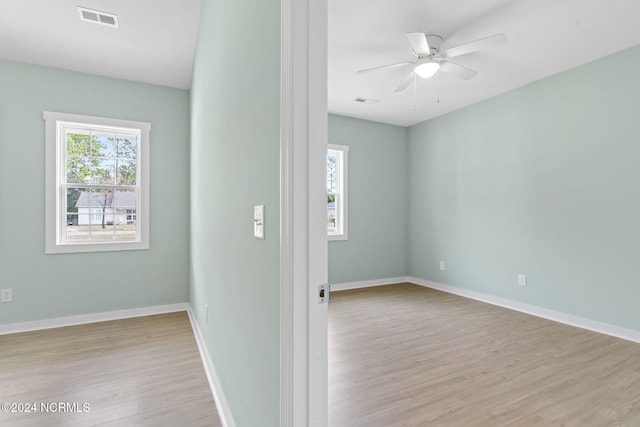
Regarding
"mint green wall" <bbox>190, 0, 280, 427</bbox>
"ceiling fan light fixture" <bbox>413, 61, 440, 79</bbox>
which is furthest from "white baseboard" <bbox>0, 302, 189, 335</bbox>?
"ceiling fan light fixture" <bbox>413, 61, 440, 79</bbox>

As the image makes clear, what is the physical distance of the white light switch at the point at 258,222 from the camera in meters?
1.19

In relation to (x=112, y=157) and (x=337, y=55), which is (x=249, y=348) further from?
(x=112, y=157)

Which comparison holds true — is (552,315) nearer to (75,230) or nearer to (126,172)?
(126,172)

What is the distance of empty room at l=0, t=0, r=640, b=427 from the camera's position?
1159 mm

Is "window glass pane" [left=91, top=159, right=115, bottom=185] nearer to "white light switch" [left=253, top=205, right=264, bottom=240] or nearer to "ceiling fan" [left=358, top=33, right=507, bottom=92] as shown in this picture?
"ceiling fan" [left=358, top=33, right=507, bottom=92]

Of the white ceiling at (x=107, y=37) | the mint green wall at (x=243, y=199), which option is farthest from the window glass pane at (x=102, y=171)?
the mint green wall at (x=243, y=199)

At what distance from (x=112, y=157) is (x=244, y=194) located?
3.12 metres

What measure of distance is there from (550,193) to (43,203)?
18.1 feet

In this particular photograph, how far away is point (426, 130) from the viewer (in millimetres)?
5391

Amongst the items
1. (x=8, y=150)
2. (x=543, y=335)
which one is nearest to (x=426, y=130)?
(x=543, y=335)

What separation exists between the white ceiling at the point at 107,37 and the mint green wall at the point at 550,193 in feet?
12.4

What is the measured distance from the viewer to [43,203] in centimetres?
335

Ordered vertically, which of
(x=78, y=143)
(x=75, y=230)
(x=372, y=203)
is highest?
(x=78, y=143)

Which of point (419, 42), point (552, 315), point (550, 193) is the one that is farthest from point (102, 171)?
point (552, 315)
